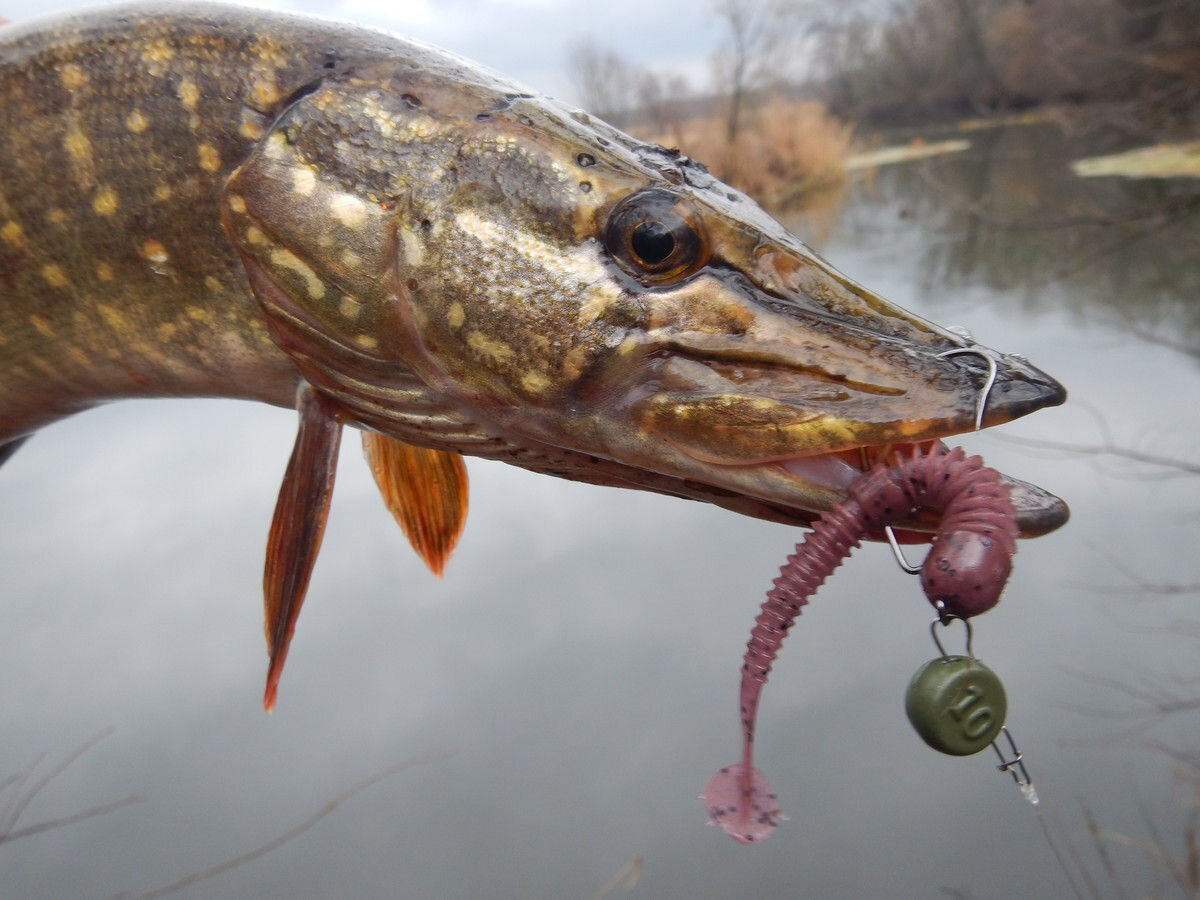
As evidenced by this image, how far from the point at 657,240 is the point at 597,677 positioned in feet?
14.2

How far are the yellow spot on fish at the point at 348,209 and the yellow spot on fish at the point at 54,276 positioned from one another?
40cm

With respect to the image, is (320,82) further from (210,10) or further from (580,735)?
(580,735)

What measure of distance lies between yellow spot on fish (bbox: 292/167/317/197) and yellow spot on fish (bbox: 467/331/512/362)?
228 millimetres

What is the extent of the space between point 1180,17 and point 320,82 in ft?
21.4

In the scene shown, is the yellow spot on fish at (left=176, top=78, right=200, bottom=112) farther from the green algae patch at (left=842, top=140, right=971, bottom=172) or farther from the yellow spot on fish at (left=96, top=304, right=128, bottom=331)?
the green algae patch at (left=842, top=140, right=971, bottom=172)

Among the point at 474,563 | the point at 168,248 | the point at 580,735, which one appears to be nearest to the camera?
the point at 168,248

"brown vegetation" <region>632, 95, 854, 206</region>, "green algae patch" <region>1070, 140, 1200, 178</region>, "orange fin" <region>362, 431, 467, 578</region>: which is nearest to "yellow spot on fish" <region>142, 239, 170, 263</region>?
"orange fin" <region>362, 431, 467, 578</region>

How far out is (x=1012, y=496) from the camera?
657mm

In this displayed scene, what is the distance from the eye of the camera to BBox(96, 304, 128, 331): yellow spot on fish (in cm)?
96

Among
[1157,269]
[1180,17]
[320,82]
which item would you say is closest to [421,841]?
[320,82]

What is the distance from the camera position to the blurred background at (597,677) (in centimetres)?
369

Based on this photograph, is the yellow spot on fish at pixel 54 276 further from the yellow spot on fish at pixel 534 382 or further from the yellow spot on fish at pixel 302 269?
the yellow spot on fish at pixel 534 382

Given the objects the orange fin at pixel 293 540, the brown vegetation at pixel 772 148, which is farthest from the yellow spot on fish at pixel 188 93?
the brown vegetation at pixel 772 148

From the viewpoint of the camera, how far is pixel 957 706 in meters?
0.69
